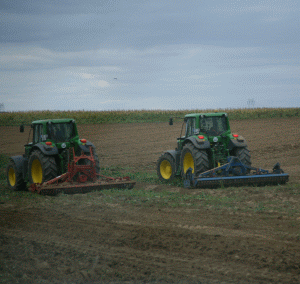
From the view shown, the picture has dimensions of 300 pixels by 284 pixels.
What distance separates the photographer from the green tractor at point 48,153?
10797 mm

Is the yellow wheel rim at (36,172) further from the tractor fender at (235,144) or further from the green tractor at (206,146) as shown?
the tractor fender at (235,144)

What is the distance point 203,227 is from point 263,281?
226 cm

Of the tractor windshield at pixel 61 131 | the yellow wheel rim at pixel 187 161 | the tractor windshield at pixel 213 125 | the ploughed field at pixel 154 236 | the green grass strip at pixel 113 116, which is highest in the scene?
the green grass strip at pixel 113 116

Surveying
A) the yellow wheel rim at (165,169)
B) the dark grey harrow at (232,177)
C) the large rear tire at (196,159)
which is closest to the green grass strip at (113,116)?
the yellow wheel rim at (165,169)

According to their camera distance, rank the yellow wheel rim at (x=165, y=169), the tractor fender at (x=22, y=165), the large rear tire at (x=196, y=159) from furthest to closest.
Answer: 1. the yellow wheel rim at (x=165, y=169)
2. the tractor fender at (x=22, y=165)
3. the large rear tire at (x=196, y=159)

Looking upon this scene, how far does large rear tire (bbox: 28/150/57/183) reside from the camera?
1070 centimetres

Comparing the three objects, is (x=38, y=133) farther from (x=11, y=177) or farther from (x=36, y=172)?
(x=11, y=177)

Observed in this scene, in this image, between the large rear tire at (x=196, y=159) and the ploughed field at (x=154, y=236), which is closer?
the ploughed field at (x=154, y=236)

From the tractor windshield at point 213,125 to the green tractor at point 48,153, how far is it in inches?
124

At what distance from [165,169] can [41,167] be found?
380 cm

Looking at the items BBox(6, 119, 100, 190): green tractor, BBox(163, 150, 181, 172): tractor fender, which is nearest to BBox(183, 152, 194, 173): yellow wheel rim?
BBox(163, 150, 181, 172): tractor fender

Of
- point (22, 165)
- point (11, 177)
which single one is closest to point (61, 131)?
point (22, 165)

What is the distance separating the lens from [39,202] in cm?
943

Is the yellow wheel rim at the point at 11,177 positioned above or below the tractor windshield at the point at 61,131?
below
